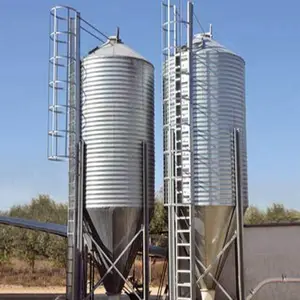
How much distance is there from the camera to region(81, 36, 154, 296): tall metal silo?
12.2m

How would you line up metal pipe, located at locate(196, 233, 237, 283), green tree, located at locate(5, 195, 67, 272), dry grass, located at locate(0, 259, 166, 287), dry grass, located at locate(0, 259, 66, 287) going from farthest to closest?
green tree, located at locate(5, 195, 67, 272)
dry grass, located at locate(0, 259, 66, 287)
dry grass, located at locate(0, 259, 166, 287)
metal pipe, located at locate(196, 233, 237, 283)

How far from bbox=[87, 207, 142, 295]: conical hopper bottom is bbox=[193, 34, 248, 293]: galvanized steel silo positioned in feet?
4.78

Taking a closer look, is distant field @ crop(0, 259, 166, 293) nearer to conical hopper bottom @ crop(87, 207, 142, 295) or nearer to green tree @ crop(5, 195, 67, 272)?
green tree @ crop(5, 195, 67, 272)

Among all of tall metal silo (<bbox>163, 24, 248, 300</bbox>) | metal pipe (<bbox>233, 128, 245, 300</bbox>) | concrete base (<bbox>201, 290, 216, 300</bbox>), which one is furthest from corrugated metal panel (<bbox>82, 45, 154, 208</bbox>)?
concrete base (<bbox>201, 290, 216, 300</bbox>)

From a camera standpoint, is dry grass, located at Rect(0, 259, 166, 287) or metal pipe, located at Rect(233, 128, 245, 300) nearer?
metal pipe, located at Rect(233, 128, 245, 300)

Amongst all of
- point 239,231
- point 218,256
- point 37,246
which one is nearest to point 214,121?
point 239,231

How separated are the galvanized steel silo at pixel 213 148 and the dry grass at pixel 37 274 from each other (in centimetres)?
1719

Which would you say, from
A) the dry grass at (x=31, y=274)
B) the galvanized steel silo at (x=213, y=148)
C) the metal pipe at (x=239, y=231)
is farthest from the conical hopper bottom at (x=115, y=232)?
the dry grass at (x=31, y=274)

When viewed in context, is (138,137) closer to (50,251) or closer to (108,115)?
(108,115)

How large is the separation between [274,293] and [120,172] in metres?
6.16

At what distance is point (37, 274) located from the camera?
3700cm

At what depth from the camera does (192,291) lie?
11703 millimetres

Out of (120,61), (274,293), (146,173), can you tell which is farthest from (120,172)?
(274,293)

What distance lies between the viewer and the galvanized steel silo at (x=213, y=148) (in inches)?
478
